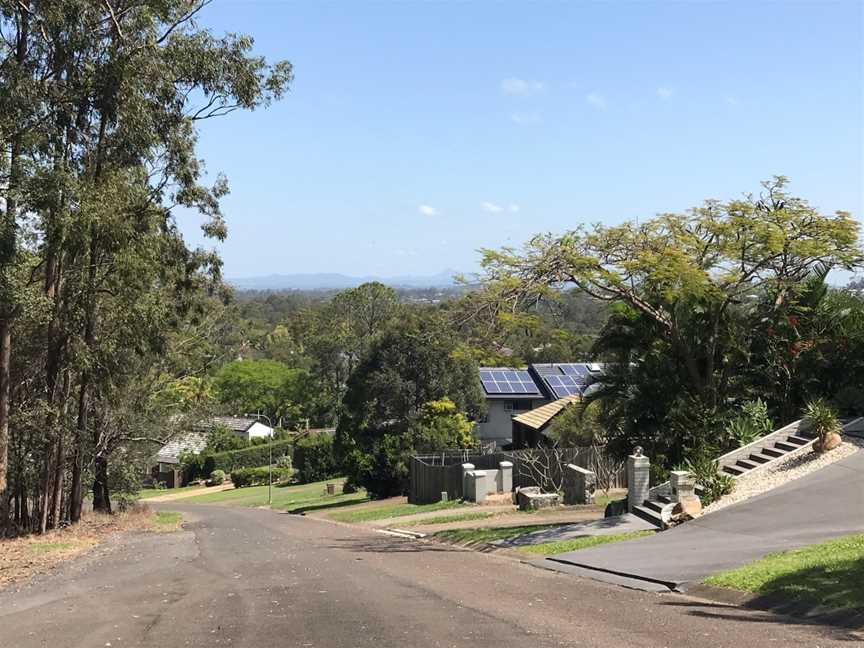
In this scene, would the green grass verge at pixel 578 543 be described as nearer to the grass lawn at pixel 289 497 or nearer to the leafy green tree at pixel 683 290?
the leafy green tree at pixel 683 290

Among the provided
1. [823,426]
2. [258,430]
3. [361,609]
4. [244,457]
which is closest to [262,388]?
[258,430]

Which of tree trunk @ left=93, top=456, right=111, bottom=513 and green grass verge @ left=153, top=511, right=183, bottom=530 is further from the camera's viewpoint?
tree trunk @ left=93, top=456, right=111, bottom=513

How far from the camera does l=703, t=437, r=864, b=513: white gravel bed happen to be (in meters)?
17.1

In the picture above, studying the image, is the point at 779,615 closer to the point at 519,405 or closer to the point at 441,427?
the point at 441,427

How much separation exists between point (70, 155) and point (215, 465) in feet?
176

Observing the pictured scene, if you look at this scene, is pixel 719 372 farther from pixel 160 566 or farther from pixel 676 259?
pixel 160 566

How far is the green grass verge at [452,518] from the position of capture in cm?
2467

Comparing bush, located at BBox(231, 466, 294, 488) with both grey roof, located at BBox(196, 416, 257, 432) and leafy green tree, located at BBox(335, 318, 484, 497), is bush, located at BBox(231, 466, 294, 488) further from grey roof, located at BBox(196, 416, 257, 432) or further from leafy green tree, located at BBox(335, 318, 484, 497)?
leafy green tree, located at BBox(335, 318, 484, 497)

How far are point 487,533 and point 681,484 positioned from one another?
4939 mm

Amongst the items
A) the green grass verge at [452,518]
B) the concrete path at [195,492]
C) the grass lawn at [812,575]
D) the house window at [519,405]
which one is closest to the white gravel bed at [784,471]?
the grass lawn at [812,575]

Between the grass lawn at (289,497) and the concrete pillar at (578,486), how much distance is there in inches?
650

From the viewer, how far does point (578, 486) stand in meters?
25.7

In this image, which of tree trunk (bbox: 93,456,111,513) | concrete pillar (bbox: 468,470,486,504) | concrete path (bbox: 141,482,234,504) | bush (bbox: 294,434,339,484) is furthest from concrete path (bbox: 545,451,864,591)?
concrete path (bbox: 141,482,234,504)

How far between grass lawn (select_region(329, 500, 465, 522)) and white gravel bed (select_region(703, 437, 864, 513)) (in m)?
12.7
